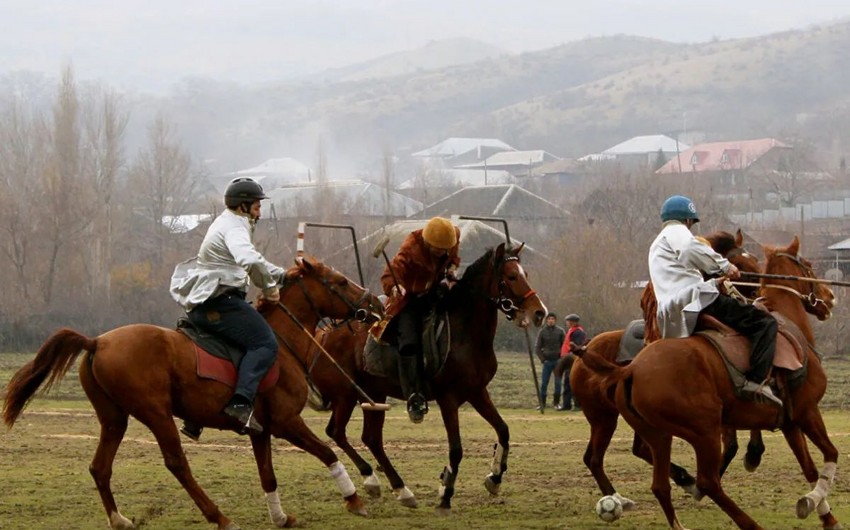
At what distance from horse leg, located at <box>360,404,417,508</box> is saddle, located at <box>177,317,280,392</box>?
6.79ft

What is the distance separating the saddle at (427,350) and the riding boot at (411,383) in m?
0.12

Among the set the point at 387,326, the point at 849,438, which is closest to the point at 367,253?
the point at 849,438

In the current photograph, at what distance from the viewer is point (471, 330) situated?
48.2 ft

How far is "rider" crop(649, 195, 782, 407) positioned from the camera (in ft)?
40.5

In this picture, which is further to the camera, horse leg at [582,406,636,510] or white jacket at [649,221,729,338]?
horse leg at [582,406,636,510]

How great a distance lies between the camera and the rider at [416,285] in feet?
48.1

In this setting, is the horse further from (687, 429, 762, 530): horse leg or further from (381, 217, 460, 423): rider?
(687, 429, 762, 530): horse leg

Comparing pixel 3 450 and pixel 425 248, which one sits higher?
pixel 425 248

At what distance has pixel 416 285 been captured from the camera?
1480 centimetres

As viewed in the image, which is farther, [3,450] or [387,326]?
[3,450]

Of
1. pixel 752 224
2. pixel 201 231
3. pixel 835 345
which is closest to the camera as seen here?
pixel 835 345

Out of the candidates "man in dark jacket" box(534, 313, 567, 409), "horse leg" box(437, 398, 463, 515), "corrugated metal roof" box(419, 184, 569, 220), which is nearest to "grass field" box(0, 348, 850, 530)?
"horse leg" box(437, 398, 463, 515)

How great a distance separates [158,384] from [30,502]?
268 centimetres

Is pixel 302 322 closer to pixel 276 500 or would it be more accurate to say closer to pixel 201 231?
pixel 276 500
